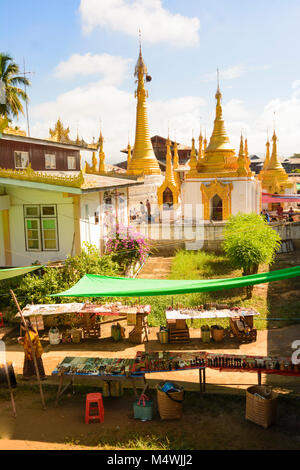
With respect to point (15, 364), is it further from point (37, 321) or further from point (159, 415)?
point (159, 415)

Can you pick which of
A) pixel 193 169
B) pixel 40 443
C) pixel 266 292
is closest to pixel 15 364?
pixel 40 443

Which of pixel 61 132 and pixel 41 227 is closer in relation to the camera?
pixel 41 227

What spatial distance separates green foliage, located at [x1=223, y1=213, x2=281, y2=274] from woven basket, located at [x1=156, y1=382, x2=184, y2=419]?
10.2 meters

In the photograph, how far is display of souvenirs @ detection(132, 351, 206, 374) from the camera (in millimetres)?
8305

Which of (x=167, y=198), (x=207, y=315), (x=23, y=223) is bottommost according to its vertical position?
(x=207, y=315)

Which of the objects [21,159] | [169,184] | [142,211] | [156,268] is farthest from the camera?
[169,184]

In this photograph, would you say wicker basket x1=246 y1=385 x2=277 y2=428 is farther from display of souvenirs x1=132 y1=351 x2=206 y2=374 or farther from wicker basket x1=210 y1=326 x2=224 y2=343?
wicker basket x1=210 y1=326 x2=224 y2=343

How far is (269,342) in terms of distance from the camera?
1181 cm

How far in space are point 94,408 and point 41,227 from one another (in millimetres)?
9009

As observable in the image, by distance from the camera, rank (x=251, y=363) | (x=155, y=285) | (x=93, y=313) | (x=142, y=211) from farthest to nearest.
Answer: (x=142, y=211), (x=93, y=313), (x=155, y=285), (x=251, y=363)

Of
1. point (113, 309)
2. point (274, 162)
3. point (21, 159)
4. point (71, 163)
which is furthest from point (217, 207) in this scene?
point (113, 309)

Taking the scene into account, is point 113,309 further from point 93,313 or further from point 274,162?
point 274,162

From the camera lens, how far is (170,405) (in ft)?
25.3

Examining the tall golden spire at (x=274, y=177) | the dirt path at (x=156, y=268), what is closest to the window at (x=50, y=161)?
the dirt path at (x=156, y=268)
